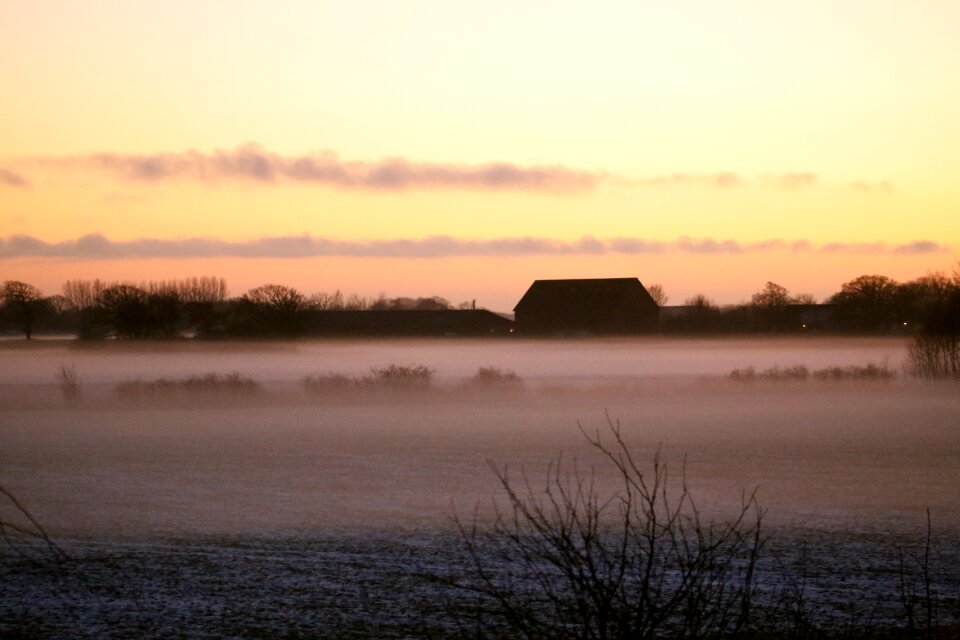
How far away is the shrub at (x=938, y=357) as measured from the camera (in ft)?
155

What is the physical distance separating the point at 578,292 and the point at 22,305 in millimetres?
46177

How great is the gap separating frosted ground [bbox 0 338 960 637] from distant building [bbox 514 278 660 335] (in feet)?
155

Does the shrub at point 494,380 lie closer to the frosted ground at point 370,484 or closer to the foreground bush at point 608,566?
the frosted ground at point 370,484

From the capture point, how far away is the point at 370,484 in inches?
685

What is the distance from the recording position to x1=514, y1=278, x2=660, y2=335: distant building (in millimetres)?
91875

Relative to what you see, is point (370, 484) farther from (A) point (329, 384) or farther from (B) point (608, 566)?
(A) point (329, 384)

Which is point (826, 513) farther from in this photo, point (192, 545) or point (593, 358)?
point (593, 358)

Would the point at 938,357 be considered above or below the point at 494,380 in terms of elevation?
above

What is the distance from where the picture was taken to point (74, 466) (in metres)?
20.2

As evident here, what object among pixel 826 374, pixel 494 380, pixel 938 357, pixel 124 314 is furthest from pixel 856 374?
pixel 124 314

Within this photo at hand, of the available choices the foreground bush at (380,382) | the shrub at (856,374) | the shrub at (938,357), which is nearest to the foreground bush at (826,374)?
the shrub at (856,374)

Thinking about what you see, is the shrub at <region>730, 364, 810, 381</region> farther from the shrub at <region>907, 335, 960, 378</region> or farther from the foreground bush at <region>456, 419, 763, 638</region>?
the foreground bush at <region>456, 419, 763, 638</region>

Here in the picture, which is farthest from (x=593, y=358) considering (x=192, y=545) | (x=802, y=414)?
(x=192, y=545)

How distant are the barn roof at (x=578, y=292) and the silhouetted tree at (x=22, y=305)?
4057 cm
